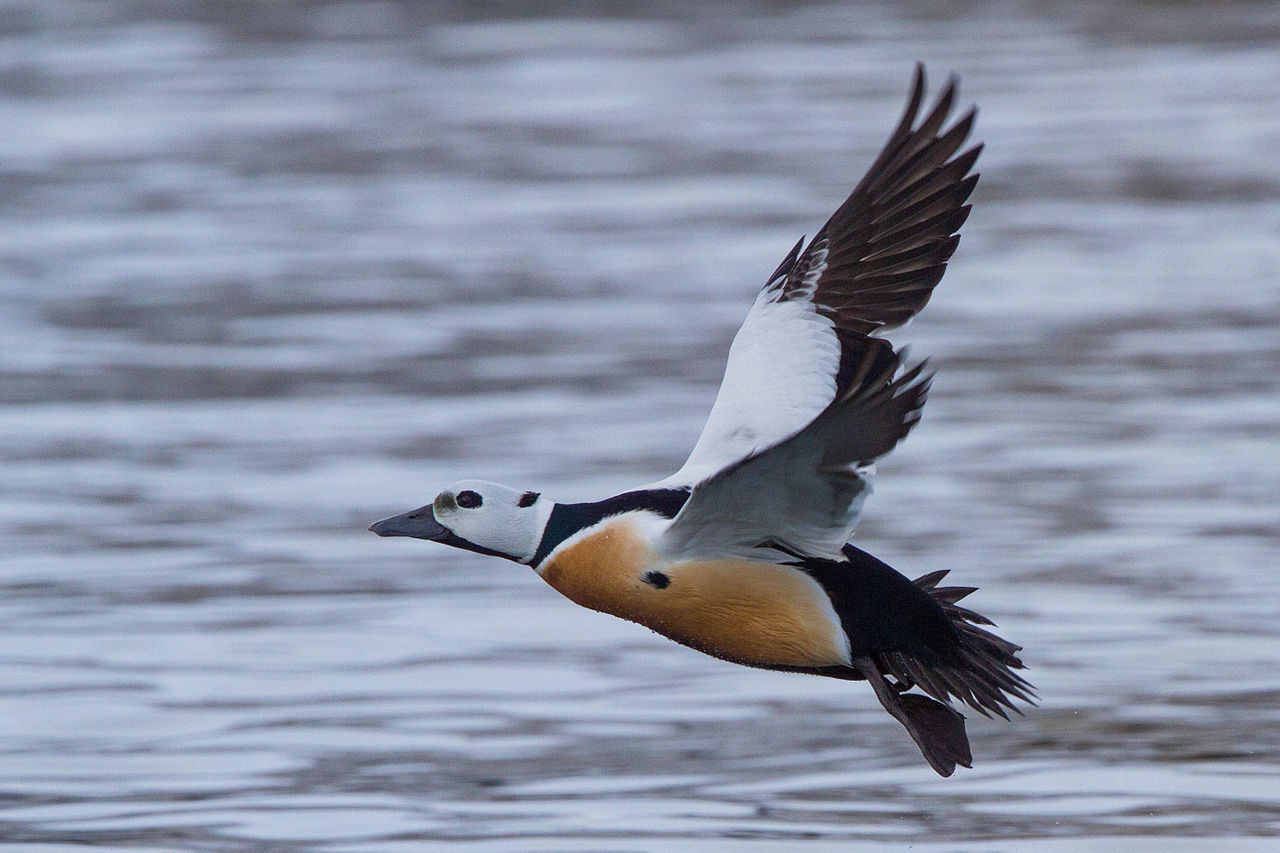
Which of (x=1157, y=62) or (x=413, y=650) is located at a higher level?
(x=1157, y=62)

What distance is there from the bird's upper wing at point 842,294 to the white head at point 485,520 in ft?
1.01

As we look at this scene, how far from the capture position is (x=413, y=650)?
799 centimetres

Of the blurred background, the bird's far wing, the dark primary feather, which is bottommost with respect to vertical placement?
the blurred background

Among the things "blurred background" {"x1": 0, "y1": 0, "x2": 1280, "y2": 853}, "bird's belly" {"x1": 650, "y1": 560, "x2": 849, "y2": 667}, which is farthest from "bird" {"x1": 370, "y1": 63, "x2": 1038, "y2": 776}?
"blurred background" {"x1": 0, "y1": 0, "x2": 1280, "y2": 853}

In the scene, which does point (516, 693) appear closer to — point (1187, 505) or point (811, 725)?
point (811, 725)

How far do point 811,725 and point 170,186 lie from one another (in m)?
13.3

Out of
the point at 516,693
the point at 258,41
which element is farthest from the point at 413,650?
the point at 258,41

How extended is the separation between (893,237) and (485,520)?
1094mm

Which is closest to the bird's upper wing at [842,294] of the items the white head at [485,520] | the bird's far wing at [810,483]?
the bird's far wing at [810,483]

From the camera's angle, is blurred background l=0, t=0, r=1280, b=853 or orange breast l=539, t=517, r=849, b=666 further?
blurred background l=0, t=0, r=1280, b=853

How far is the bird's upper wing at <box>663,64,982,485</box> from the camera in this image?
211 inches

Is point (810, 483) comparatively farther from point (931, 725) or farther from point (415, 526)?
point (415, 526)

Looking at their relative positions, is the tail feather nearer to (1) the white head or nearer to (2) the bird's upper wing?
(2) the bird's upper wing

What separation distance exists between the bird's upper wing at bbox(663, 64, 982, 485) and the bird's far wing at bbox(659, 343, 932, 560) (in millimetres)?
204
